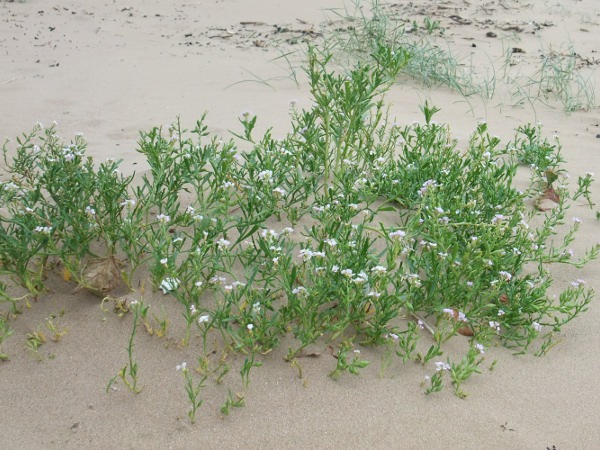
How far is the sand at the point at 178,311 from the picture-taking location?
8.09ft

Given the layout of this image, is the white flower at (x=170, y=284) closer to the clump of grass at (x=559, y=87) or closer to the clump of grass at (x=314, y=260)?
the clump of grass at (x=314, y=260)

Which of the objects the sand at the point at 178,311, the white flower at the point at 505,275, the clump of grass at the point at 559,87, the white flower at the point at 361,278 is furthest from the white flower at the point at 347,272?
the clump of grass at the point at 559,87

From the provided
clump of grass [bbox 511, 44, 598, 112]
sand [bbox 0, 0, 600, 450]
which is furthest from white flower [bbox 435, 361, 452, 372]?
clump of grass [bbox 511, 44, 598, 112]

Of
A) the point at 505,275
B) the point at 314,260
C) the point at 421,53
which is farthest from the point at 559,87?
the point at 314,260

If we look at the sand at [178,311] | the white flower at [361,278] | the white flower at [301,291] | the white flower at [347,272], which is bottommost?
the sand at [178,311]

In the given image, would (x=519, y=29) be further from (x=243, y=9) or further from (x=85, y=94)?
(x=85, y=94)

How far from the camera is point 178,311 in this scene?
2.97m

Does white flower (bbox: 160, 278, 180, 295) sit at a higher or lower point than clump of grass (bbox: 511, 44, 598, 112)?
lower

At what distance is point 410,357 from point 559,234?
151 cm

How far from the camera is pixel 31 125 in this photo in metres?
5.34

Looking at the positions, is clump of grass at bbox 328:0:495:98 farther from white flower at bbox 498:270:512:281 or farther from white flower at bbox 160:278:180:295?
white flower at bbox 160:278:180:295

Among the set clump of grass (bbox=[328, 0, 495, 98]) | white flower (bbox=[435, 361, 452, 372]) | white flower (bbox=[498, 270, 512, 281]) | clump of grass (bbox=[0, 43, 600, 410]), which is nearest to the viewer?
white flower (bbox=[435, 361, 452, 372])

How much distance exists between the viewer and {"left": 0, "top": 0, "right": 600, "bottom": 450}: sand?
8.09 ft

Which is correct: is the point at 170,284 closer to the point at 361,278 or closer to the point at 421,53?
the point at 361,278
